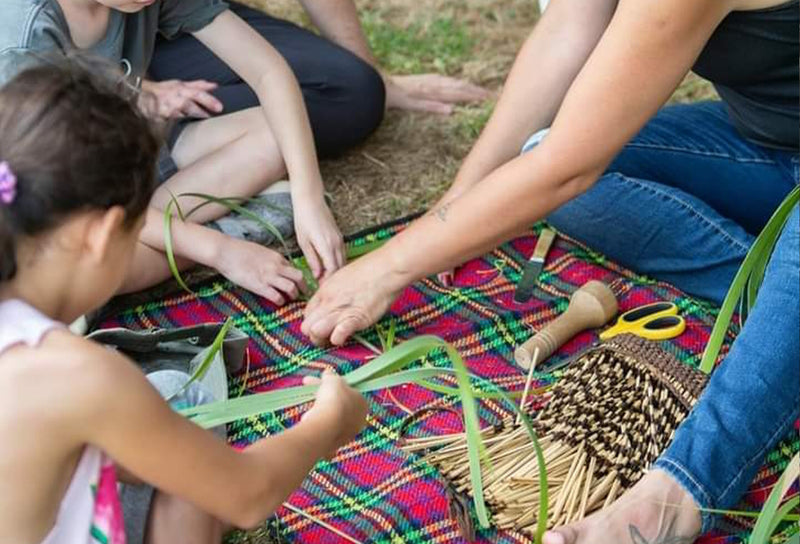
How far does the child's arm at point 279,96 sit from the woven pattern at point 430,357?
162mm

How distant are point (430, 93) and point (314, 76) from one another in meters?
0.48

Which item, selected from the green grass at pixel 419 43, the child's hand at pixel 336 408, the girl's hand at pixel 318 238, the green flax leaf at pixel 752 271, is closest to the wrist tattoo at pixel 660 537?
the green flax leaf at pixel 752 271

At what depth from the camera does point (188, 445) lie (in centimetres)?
123

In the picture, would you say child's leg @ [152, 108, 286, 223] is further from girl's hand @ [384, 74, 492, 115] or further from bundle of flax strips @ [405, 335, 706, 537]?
bundle of flax strips @ [405, 335, 706, 537]

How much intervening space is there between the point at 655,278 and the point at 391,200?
2.04 feet

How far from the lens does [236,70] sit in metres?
2.37

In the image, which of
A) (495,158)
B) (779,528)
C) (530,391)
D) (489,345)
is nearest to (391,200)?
(495,158)

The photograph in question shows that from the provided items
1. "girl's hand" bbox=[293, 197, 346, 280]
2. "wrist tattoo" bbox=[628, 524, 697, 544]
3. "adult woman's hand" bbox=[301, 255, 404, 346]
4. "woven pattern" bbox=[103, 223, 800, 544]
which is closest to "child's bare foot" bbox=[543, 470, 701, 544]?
"wrist tattoo" bbox=[628, 524, 697, 544]

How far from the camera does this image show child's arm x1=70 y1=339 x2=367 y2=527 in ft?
3.89

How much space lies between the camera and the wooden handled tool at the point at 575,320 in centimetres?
207

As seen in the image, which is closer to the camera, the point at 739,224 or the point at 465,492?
the point at 465,492

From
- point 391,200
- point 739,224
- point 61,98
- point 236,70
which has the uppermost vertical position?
point 61,98

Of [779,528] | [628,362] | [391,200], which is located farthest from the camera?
[391,200]

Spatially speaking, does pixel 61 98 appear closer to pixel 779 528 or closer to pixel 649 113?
pixel 649 113
